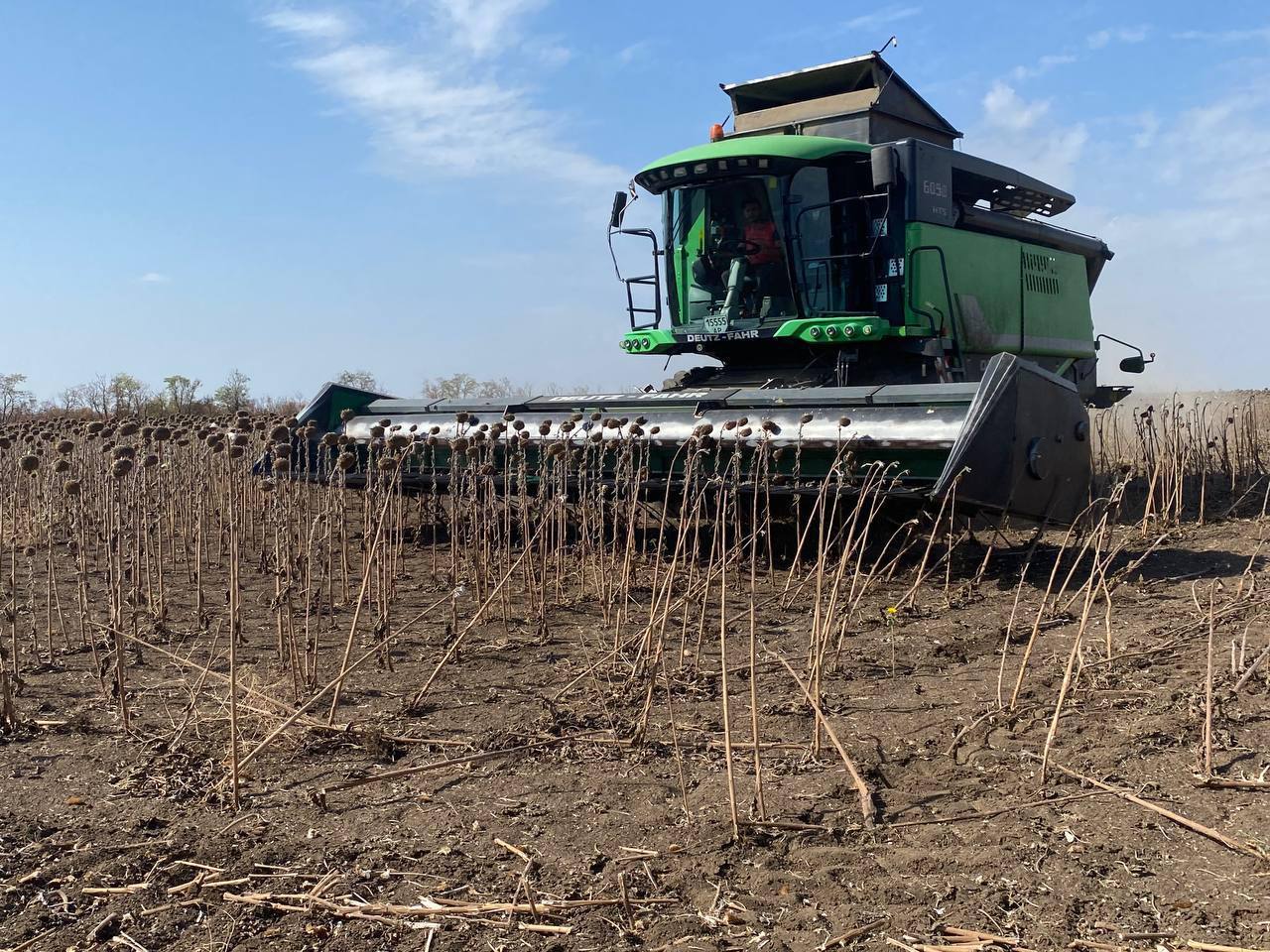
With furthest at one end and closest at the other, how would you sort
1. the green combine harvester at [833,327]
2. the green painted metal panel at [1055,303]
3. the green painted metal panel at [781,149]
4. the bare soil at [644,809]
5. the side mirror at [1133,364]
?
the side mirror at [1133,364] < the green painted metal panel at [1055,303] < the green painted metal panel at [781,149] < the green combine harvester at [833,327] < the bare soil at [644,809]

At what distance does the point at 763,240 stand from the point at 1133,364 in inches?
235

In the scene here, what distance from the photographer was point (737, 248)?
27.1 ft

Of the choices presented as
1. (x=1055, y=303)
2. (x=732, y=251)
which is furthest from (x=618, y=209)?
(x=1055, y=303)

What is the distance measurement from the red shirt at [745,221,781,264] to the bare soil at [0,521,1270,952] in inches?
157

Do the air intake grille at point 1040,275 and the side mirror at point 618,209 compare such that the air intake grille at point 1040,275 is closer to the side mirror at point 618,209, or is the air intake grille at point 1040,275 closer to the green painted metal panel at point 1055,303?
the green painted metal panel at point 1055,303

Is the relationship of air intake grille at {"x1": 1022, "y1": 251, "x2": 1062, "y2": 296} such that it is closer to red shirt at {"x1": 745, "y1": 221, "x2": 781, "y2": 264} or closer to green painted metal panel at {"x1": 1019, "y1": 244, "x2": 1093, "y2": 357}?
green painted metal panel at {"x1": 1019, "y1": 244, "x2": 1093, "y2": 357}

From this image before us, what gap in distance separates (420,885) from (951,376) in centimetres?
648

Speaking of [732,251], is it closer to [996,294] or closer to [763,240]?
[763,240]

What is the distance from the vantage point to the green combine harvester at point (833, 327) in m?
6.02

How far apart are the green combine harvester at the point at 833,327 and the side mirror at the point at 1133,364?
2548 mm

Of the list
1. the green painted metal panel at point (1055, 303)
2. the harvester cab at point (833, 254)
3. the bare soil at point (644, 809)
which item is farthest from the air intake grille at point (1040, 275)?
the bare soil at point (644, 809)

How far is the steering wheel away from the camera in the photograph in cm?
820

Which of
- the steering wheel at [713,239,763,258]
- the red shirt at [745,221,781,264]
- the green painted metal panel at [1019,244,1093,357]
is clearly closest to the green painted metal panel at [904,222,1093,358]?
the green painted metal panel at [1019,244,1093,357]

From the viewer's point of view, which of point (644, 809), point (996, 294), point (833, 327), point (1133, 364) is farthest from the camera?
point (1133, 364)
